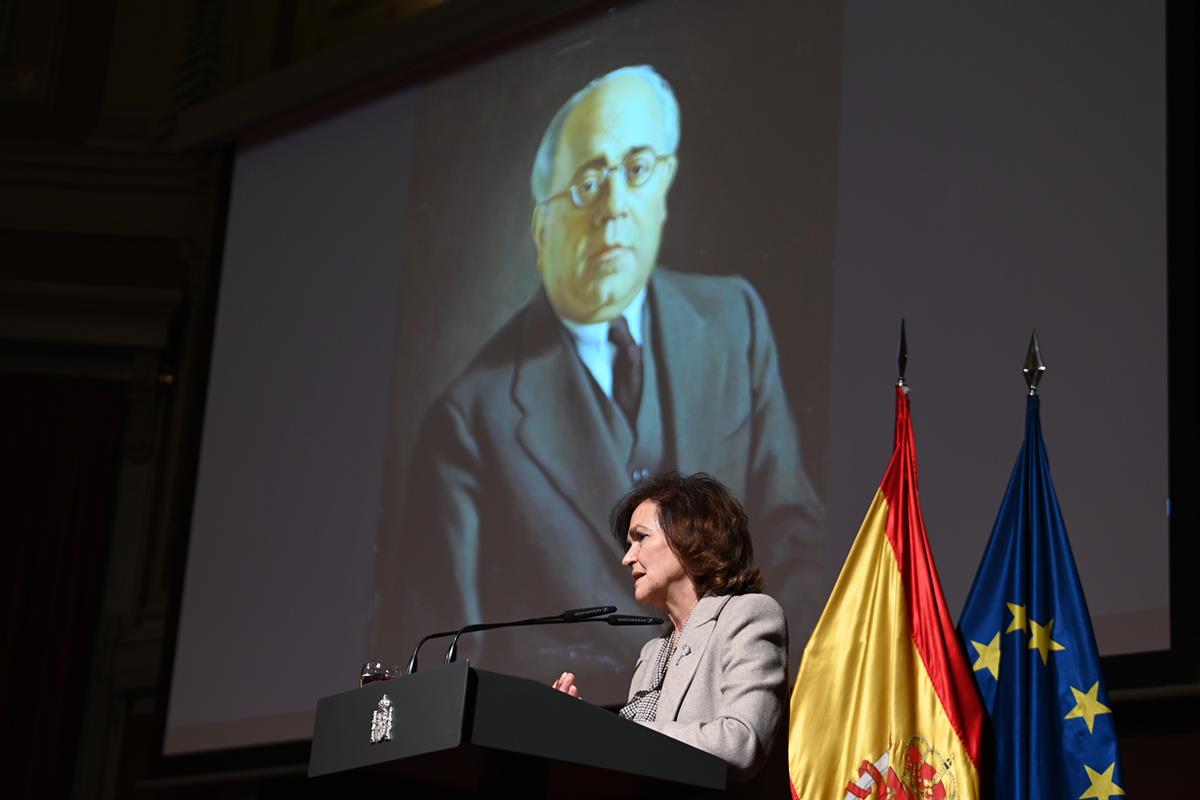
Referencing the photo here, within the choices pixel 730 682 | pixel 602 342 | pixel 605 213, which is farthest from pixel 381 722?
pixel 605 213

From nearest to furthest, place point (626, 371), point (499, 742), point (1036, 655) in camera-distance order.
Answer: point (499, 742) → point (1036, 655) → point (626, 371)

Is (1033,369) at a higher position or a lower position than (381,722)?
higher

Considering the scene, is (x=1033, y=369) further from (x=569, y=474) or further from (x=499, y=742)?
(x=569, y=474)

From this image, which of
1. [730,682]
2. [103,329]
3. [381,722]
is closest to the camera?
[381,722]

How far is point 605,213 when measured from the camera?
15.6 feet

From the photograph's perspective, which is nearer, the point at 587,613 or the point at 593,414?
the point at 587,613

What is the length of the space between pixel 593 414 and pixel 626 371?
149mm

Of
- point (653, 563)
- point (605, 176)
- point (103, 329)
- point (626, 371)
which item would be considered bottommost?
point (653, 563)

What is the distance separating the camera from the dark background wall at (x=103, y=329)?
247 inches

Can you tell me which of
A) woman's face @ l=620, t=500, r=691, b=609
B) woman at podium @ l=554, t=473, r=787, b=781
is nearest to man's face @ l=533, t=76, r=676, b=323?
woman at podium @ l=554, t=473, r=787, b=781

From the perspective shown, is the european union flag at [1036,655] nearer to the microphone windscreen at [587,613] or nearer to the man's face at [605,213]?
the microphone windscreen at [587,613]

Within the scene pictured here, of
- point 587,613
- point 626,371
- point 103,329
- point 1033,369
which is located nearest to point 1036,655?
point 1033,369

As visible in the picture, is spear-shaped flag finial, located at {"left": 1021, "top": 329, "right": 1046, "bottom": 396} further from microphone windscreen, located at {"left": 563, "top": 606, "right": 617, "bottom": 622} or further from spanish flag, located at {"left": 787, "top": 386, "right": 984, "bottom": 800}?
microphone windscreen, located at {"left": 563, "top": 606, "right": 617, "bottom": 622}

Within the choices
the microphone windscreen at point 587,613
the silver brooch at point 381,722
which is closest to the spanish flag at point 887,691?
the microphone windscreen at point 587,613
